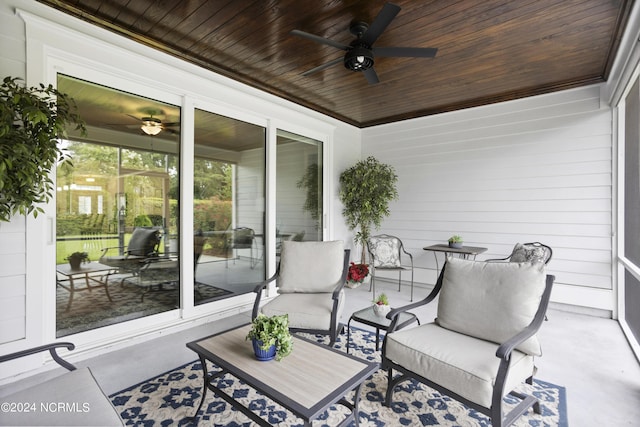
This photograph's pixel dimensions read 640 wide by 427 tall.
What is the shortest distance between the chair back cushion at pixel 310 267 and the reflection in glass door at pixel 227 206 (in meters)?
0.97

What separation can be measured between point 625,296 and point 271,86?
4996 millimetres

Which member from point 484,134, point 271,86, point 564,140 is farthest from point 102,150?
point 564,140

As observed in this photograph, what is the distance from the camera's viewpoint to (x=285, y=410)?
6.76 ft

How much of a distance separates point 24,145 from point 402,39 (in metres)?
3.25

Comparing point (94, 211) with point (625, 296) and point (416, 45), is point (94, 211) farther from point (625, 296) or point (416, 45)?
point (625, 296)

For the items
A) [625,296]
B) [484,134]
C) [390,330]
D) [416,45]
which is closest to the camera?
[390,330]

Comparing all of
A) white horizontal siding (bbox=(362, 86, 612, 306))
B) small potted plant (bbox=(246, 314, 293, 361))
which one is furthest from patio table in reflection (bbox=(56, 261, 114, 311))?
white horizontal siding (bbox=(362, 86, 612, 306))

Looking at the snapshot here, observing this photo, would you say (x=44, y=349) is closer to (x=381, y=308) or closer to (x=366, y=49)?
(x=381, y=308)

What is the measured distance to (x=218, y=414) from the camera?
201cm

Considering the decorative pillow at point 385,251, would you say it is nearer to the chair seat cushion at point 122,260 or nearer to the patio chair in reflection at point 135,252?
the patio chair in reflection at point 135,252

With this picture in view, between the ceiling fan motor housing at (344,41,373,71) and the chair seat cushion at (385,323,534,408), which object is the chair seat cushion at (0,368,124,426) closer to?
the chair seat cushion at (385,323,534,408)

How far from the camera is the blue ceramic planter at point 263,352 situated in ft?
5.98

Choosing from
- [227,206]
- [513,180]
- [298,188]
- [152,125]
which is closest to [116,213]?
[152,125]

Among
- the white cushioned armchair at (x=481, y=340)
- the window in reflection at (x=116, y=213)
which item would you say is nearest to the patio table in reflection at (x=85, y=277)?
the window in reflection at (x=116, y=213)
